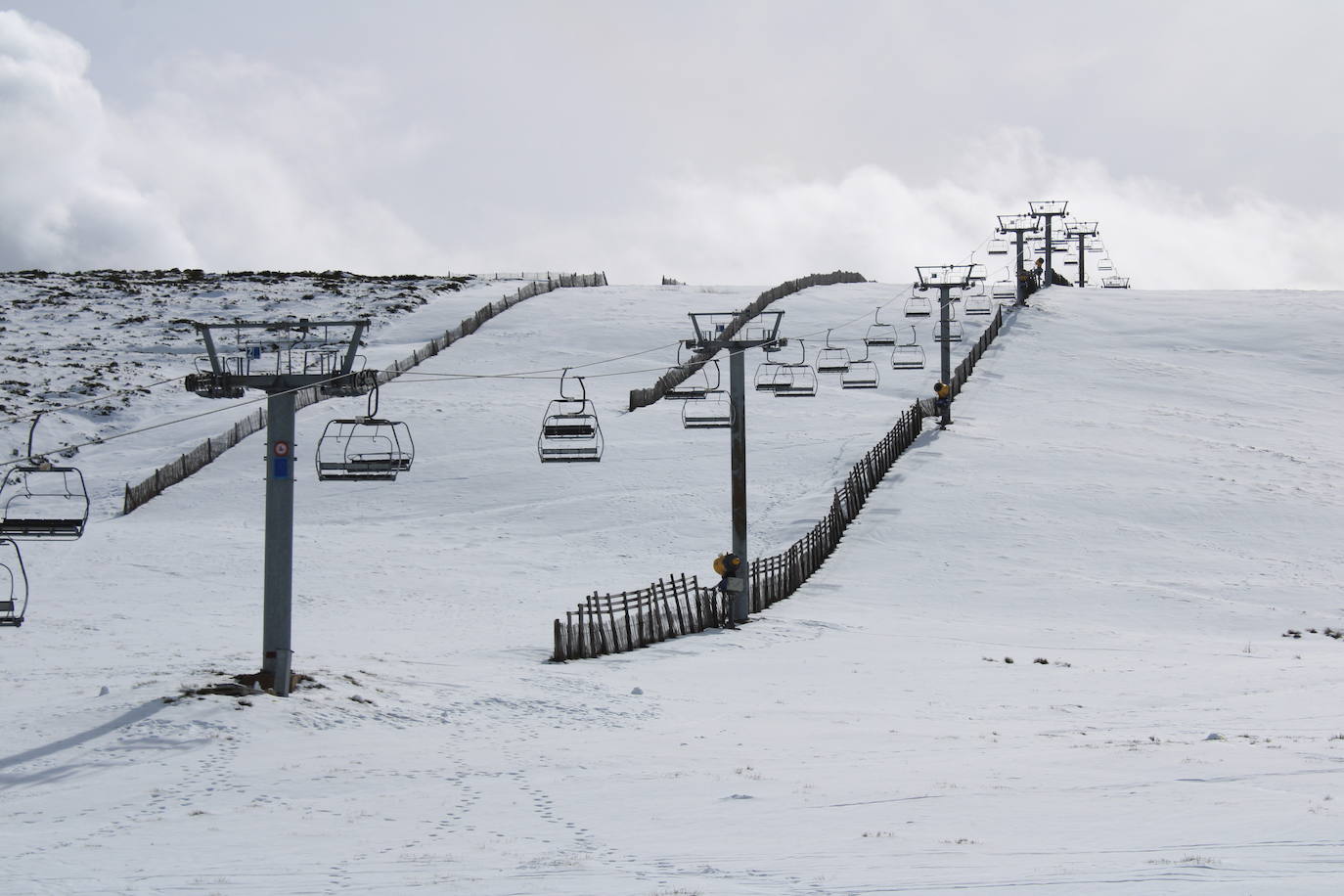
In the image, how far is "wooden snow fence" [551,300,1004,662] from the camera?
18969 millimetres

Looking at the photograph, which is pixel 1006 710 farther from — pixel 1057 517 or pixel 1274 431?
pixel 1274 431

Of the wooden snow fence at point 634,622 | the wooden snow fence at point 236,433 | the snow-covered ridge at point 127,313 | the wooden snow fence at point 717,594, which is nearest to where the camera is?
the wooden snow fence at point 634,622

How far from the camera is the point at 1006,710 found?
589 inches

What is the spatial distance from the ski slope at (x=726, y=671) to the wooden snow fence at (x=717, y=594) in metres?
0.58

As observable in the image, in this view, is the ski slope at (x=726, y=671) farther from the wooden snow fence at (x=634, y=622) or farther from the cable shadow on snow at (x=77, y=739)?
the wooden snow fence at (x=634, y=622)

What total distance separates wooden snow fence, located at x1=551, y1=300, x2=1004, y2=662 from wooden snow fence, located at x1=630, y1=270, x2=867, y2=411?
12.4 ft

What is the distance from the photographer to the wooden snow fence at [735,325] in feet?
147

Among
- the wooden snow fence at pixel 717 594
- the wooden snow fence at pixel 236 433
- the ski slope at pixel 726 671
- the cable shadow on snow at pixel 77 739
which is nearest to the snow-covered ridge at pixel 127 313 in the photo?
the wooden snow fence at pixel 236 433

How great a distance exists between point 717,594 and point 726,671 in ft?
15.4

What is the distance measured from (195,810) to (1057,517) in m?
24.6

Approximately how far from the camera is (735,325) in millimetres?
43312

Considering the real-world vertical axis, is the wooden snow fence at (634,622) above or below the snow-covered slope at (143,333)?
below

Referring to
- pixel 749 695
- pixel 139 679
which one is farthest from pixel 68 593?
pixel 749 695

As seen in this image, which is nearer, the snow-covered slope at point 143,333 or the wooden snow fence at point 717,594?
the wooden snow fence at point 717,594
